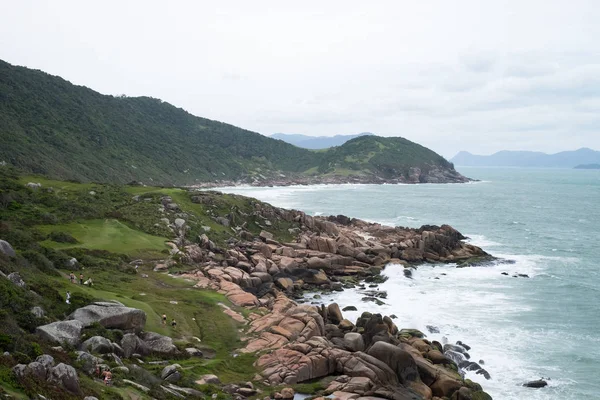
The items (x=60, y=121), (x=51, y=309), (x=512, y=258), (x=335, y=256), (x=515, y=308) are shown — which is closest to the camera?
(x=51, y=309)

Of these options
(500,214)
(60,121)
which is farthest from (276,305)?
(60,121)

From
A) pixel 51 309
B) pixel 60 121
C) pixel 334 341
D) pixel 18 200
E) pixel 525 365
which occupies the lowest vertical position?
pixel 525 365

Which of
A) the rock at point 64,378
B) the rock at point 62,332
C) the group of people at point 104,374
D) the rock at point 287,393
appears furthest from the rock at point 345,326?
the rock at point 64,378

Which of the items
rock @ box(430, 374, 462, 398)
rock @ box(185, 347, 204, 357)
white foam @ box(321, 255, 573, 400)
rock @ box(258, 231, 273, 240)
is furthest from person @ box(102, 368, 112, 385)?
rock @ box(258, 231, 273, 240)

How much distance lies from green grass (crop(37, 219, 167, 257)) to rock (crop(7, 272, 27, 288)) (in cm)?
1521

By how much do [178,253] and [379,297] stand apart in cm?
1865

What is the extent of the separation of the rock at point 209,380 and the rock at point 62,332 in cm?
516

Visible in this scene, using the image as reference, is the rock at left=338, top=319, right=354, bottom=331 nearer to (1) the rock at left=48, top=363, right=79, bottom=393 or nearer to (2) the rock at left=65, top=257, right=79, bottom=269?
(2) the rock at left=65, top=257, right=79, bottom=269

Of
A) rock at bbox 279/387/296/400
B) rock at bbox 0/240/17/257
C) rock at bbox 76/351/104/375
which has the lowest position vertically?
rock at bbox 279/387/296/400

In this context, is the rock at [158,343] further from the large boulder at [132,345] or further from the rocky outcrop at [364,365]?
the rocky outcrop at [364,365]

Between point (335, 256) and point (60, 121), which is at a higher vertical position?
point (60, 121)

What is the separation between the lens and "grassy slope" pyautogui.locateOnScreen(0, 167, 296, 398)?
17963 millimetres

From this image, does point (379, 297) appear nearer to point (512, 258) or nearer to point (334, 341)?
point (334, 341)

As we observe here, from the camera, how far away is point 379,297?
42250mm
